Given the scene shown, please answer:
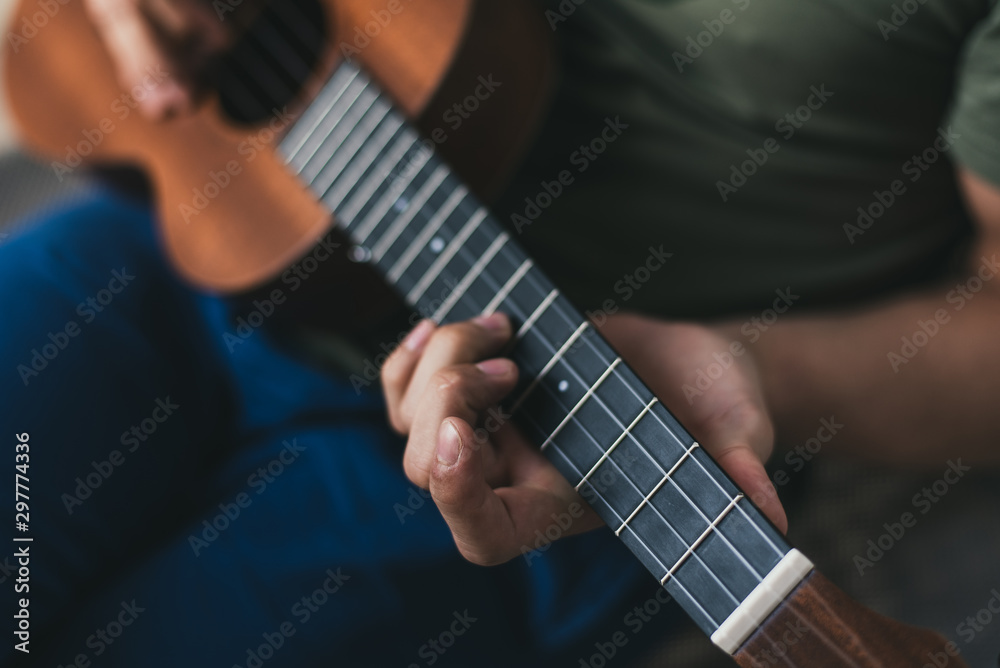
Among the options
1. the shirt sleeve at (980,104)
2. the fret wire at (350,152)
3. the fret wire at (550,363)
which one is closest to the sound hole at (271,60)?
the fret wire at (350,152)

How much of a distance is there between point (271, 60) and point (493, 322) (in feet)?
1.30

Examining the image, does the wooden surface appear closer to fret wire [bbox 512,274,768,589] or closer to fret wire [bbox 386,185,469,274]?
fret wire [bbox 512,274,768,589]

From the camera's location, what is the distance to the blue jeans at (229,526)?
51 centimetres

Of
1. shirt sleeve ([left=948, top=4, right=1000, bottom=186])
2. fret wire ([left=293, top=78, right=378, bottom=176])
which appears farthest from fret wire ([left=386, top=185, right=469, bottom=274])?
shirt sleeve ([left=948, top=4, right=1000, bottom=186])

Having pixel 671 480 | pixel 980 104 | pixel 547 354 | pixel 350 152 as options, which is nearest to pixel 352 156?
pixel 350 152

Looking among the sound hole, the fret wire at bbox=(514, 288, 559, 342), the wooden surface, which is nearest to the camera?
the wooden surface

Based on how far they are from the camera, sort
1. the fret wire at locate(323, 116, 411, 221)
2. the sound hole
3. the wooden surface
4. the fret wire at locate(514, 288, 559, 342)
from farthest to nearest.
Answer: the sound hole → the fret wire at locate(323, 116, 411, 221) → the fret wire at locate(514, 288, 559, 342) → the wooden surface

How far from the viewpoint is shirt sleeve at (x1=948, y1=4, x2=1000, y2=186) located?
502 mm

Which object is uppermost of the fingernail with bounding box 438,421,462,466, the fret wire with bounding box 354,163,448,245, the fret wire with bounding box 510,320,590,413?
the fret wire with bounding box 354,163,448,245

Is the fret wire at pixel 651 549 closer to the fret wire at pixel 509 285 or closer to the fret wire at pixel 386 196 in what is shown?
the fret wire at pixel 509 285

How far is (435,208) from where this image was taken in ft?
1.64

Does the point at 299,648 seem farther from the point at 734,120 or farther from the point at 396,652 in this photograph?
the point at 734,120

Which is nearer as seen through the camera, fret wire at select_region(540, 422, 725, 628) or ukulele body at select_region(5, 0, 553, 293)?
fret wire at select_region(540, 422, 725, 628)

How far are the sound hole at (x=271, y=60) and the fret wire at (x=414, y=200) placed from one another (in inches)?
7.6
